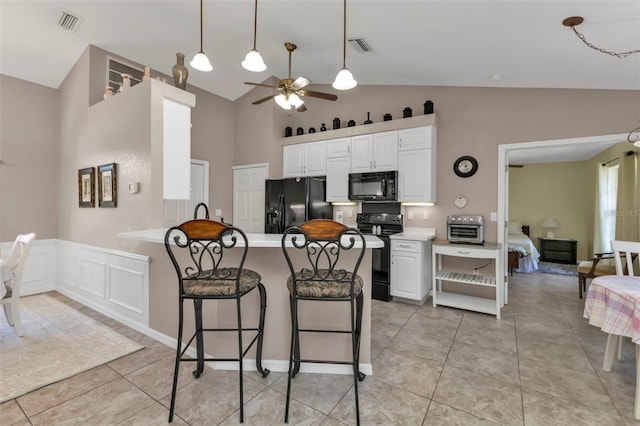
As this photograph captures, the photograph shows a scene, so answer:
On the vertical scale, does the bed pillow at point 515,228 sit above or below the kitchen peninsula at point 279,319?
above

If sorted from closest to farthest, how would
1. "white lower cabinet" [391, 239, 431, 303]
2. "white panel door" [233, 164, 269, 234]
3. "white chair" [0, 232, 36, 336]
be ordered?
"white chair" [0, 232, 36, 336] → "white lower cabinet" [391, 239, 431, 303] → "white panel door" [233, 164, 269, 234]

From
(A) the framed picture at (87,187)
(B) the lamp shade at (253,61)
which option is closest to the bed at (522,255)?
(B) the lamp shade at (253,61)

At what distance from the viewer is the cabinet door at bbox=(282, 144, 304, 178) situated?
5.05m

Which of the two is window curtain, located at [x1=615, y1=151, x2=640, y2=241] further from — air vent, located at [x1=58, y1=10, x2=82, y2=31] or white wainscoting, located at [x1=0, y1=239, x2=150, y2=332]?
air vent, located at [x1=58, y1=10, x2=82, y2=31]

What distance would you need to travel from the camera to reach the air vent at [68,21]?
3.34 m

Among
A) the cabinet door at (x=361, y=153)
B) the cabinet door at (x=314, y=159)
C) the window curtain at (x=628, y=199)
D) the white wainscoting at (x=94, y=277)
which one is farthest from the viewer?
the cabinet door at (x=314, y=159)

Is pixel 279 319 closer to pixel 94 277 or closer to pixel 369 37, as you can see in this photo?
pixel 94 277

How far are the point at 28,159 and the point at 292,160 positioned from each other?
12.6 ft

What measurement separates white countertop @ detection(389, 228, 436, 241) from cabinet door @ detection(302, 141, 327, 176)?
5.17ft

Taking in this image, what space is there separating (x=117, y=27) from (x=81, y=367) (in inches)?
148

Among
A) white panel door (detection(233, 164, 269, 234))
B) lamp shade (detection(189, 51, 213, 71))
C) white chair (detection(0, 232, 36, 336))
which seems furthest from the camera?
white panel door (detection(233, 164, 269, 234))

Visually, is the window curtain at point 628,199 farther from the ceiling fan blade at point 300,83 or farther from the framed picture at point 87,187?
the framed picture at point 87,187

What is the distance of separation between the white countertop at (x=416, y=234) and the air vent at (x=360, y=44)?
2.33 meters

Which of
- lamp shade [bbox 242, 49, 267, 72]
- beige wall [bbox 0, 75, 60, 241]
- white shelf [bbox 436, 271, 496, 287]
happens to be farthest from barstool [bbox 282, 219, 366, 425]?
beige wall [bbox 0, 75, 60, 241]
